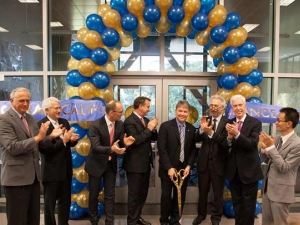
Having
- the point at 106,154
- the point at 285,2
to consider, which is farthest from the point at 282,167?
the point at 285,2

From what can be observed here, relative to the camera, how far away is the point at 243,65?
3.29 m

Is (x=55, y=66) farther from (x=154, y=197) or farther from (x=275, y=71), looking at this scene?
(x=275, y=71)

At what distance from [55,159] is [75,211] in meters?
1.06

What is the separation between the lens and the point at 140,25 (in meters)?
3.29

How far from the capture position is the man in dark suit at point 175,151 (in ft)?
9.98

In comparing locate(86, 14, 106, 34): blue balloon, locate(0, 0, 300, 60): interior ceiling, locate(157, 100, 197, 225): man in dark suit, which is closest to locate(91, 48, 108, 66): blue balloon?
locate(86, 14, 106, 34): blue balloon

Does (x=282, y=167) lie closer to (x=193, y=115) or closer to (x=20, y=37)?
(x=193, y=115)

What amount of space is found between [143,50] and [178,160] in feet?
5.77

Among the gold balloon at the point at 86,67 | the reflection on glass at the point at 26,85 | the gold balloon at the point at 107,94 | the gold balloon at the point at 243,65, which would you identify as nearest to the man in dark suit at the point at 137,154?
the gold balloon at the point at 107,94

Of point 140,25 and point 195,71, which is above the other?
point 140,25

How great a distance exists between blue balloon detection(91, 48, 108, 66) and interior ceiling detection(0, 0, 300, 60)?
52.1 inches

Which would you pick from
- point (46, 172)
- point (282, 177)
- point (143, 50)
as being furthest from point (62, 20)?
point (282, 177)

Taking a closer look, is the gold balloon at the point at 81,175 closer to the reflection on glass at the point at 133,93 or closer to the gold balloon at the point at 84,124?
the gold balloon at the point at 84,124

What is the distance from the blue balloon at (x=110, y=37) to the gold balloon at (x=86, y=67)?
0.27m
